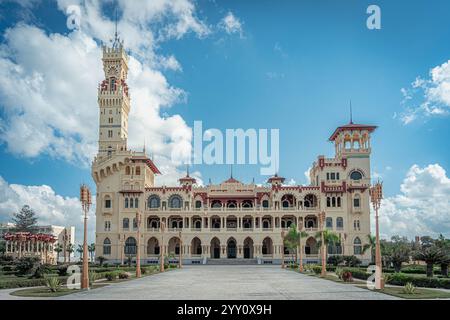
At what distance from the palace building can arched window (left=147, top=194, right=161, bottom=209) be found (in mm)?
162

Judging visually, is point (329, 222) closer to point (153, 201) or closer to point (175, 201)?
point (175, 201)

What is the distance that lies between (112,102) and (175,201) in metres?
19.6

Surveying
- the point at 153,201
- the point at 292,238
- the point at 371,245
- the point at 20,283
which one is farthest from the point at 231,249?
A: the point at 20,283

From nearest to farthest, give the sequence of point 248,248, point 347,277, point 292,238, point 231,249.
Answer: point 347,277, point 292,238, point 231,249, point 248,248

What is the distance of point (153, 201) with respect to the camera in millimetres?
85062

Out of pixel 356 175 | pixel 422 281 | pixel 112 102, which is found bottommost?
pixel 422 281

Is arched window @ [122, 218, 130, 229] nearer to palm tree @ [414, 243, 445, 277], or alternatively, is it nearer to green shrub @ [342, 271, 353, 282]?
green shrub @ [342, 271, 353, 282]

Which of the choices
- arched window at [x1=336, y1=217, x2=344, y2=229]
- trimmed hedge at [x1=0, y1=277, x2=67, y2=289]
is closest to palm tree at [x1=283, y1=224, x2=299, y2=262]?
arched window at [x1=336, y1=217, x2=344, y2=229]

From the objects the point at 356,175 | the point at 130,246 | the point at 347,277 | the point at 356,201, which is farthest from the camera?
the point at 356,175

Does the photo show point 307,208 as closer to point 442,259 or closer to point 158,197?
point 158,197

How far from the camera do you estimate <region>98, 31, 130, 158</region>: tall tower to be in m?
86.3
